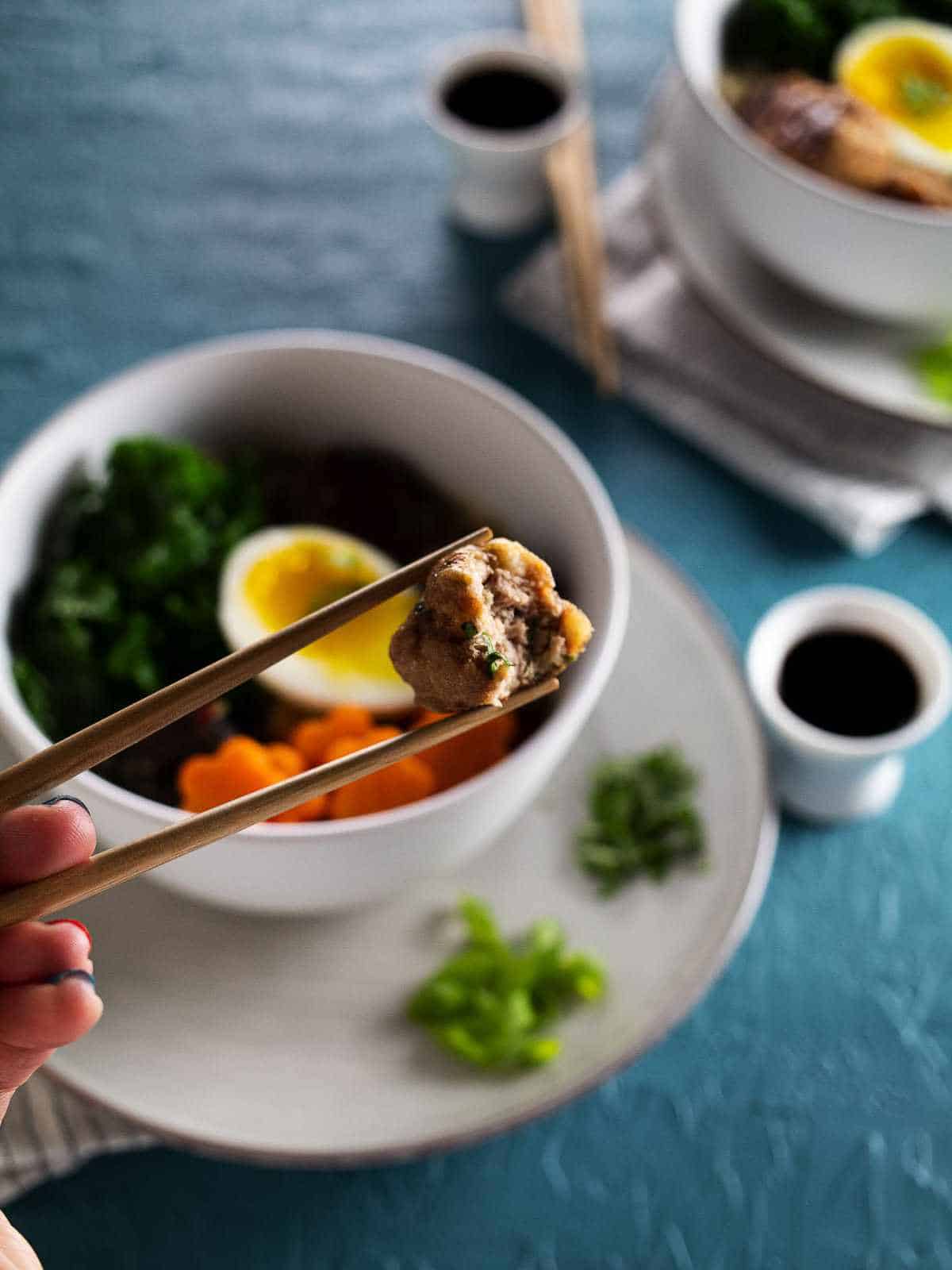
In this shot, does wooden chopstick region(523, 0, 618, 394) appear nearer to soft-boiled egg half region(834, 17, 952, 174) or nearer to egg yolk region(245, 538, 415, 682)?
soft-boiled egg half region(834, 17, 952, 174)

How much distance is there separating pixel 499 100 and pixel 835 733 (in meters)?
1.14

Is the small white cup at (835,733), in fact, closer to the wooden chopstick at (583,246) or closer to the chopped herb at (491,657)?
the wooden chopstick at (583,246)

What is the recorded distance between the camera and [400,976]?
134cm

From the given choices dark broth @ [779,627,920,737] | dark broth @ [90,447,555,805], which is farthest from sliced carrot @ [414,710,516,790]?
dark broth @ [779,627,920,737]

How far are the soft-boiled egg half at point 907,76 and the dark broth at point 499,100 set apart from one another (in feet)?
1.50

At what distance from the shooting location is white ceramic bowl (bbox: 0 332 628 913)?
118 cm

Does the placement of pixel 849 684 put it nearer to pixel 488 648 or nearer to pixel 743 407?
pixel 743 407

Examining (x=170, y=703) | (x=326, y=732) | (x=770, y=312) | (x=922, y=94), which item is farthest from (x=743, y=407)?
(x=170, y=703)

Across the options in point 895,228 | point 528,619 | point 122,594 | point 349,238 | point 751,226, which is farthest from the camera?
point 349,238

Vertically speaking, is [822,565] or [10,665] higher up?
[10,665]

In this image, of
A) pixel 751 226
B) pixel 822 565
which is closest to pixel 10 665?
pixel 822 565

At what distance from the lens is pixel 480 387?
1.49 meters

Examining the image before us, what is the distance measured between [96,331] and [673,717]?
1.07 m

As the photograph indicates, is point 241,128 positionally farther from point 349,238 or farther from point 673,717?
point 673,717
